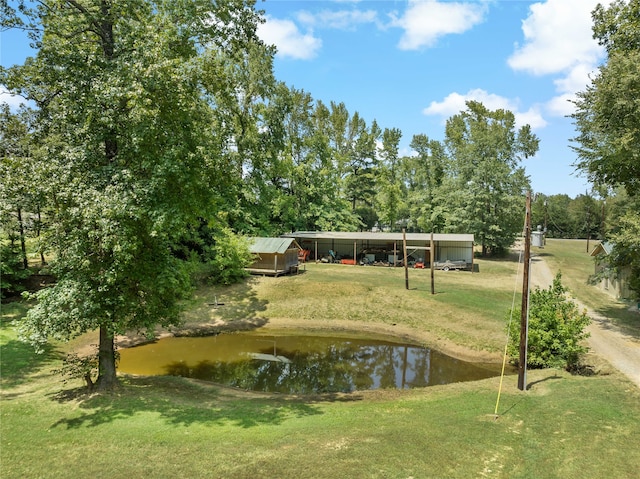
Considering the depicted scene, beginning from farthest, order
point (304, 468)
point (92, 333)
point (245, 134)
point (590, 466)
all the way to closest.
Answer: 1. point (245, 134)
2. point (92, 333)
3. point (590, 466)
4. point (304, 468)

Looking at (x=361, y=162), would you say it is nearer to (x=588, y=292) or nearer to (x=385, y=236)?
(x=385, y=236)

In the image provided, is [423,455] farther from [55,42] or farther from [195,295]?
[195,295]

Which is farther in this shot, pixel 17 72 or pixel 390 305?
pixel 390 305

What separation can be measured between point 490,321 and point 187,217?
18.4 meters

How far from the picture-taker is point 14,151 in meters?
24.4

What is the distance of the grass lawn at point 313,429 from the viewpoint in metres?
7.96

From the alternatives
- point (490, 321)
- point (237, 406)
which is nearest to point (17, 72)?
point (237, 406)

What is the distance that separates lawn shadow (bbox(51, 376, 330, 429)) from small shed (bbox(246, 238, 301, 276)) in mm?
18825

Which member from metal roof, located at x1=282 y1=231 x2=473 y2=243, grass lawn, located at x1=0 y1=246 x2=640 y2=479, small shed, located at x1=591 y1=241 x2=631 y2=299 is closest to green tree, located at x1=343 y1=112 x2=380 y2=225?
metal roof, located at x1=282 y1=231 x2=473 y2=243

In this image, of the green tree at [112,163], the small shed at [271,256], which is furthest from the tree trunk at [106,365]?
the small shed at [271,256]

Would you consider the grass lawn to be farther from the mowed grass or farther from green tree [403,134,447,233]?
green tree [403,134,447,233]

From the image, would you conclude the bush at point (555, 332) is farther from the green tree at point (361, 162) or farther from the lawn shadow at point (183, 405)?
the green tree at point (361, 162)

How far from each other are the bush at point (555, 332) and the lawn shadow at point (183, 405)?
9.22 metres

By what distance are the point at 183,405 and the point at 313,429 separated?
430 centimetres
